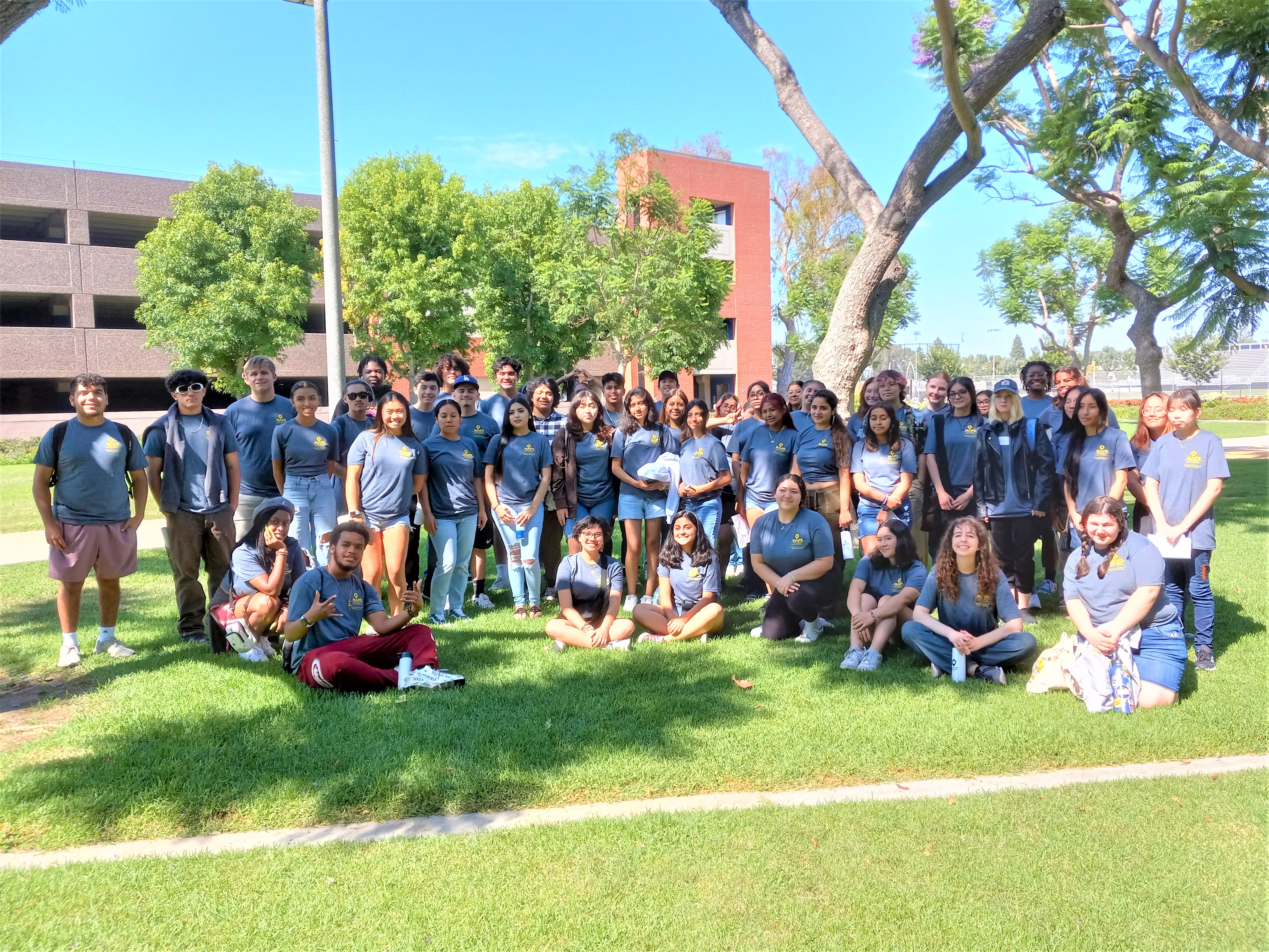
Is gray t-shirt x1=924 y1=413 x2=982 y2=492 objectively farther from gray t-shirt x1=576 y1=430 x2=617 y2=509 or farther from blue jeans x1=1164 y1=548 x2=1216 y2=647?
gray t-shirt x1=576 y1=430 x2=617 y2=509

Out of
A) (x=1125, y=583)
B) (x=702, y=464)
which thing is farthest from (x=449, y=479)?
(x=1125, y=583)

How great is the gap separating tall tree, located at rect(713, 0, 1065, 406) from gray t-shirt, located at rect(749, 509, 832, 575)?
2482 mm

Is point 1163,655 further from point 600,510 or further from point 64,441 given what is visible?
point 64,441

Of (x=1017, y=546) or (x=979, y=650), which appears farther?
(x=1017, y=546)

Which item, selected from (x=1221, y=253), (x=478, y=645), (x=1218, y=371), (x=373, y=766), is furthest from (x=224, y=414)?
(x=1218, y=371)

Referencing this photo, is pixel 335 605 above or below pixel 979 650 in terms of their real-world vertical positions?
above

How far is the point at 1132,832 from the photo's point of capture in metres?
3.58

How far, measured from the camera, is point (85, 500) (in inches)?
232

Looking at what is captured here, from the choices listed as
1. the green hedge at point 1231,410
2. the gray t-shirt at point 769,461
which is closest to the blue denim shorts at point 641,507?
the gray t-shirt at point 769,461

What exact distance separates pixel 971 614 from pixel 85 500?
19.9 ft

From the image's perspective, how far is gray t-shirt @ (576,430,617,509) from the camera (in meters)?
7.30

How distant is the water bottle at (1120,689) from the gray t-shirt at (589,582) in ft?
10.6

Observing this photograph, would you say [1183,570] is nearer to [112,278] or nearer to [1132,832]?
[1132,832]

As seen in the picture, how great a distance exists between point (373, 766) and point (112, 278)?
36756 mm
